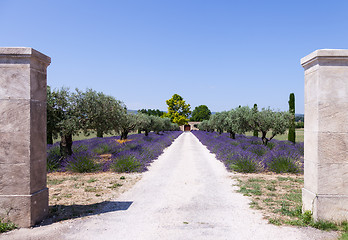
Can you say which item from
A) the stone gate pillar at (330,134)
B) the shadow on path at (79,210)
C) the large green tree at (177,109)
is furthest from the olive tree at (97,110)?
the large green tree at (177,109)

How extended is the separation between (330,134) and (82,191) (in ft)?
26.3

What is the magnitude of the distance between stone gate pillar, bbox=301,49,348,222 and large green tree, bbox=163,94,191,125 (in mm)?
70475

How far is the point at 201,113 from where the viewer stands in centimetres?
12719

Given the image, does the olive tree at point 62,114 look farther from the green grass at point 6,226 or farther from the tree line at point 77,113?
the green grass at point 6,226

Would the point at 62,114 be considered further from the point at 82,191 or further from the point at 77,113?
the point at 82,191

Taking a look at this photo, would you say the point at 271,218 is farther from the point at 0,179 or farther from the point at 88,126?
the point at 88,126

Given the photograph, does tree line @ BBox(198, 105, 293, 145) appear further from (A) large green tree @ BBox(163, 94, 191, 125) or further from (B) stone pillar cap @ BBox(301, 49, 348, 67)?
(A) large green tree @ BBox(163, 94, 191, 125)

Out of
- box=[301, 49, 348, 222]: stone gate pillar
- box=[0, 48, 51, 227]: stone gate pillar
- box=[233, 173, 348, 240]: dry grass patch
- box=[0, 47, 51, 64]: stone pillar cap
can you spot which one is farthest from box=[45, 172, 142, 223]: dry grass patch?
box=[301, 49, 348, 222]: stone gate pillar

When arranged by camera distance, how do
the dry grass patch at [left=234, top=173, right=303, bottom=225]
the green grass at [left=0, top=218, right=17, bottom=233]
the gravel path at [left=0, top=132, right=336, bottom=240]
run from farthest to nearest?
the dry grass patch at [left=234, top=173, right=303, bottom=225]
the green grass at [left=0, top=218, right=17, bottom=233]
the gravel path at [left=0, top=132, right=336, bottom=240]

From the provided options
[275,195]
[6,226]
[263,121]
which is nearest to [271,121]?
[263,121]

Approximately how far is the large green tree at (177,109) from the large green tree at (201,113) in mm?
48610

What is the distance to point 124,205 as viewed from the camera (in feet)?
20.6

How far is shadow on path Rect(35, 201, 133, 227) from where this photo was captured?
5335mm

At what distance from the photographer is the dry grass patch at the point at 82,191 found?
583cm
